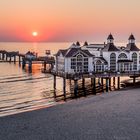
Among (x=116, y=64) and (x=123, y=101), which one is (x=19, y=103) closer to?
(x=123, y=101)

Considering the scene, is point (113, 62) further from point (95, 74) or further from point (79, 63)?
point (79, 63)

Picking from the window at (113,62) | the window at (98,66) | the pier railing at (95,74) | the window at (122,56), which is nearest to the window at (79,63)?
the pier railing at (95,74)

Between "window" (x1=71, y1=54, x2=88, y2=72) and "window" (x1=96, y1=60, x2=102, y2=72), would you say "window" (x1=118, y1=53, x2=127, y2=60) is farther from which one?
"window" (x1=71, y1=54, x2=88, y2=72)

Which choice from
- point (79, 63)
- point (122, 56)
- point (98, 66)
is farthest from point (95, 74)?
point (122, 56)

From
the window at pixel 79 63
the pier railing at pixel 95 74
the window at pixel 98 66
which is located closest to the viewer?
the pier railing at pixel 95 74

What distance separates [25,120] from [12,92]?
23.6 metres

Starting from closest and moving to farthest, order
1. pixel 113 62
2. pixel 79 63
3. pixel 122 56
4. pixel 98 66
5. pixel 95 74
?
pixel 79 63, pixel 95 74, pixel 98 66, pixel 113 62, pixel 122 56

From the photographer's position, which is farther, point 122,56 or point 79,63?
point 122,56

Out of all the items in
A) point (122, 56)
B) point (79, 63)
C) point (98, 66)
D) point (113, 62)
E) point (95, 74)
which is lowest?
point (95, 74)

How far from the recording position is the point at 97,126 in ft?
82.2

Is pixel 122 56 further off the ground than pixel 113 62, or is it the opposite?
pixel 122 56

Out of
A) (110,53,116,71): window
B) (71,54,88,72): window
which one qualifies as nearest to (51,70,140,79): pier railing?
(71,54,88,72): window

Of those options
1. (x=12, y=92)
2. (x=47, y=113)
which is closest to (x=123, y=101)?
(x=47, y=113)

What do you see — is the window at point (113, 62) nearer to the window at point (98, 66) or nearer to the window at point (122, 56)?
the window at point (122, 56)
